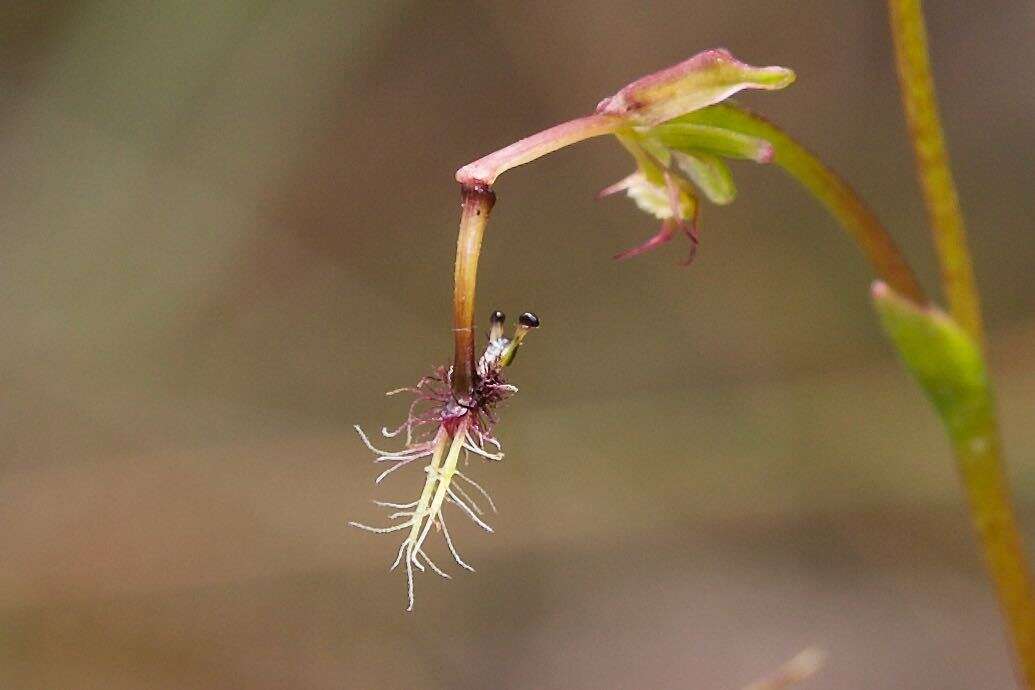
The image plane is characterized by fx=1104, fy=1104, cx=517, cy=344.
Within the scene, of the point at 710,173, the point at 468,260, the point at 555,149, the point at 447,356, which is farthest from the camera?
the point at 447,356

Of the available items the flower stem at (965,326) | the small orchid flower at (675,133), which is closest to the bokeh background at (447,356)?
the flower stem at (965,326)

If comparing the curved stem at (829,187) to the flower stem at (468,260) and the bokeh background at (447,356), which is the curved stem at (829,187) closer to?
the flower stem at (468,260)

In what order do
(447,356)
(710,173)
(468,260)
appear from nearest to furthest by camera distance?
(468,260) → (710,173) → (447,356)

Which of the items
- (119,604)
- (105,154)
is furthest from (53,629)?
(105,154)

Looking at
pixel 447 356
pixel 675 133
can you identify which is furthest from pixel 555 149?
pixel 447 356

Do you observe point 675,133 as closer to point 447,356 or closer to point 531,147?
point 531,147

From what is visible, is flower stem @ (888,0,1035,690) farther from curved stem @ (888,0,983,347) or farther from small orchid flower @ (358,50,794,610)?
small orchid flower @ (358,50,794,610)

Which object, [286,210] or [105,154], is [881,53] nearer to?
[286,210]
